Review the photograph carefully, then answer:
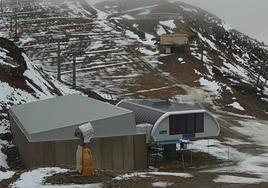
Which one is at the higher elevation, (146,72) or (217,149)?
(217,149)

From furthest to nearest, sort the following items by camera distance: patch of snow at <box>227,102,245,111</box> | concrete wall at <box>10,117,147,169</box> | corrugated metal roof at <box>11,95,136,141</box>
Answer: patch of snow at <box>227,102,245,111</box> → corrugated metal roof at <box>11,95,136,141</box> → concrete wall at <box>10,117,147,169</box>

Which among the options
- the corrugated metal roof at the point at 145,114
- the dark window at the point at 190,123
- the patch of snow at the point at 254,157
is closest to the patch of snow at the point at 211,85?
the patch of snow at the point at 254,157

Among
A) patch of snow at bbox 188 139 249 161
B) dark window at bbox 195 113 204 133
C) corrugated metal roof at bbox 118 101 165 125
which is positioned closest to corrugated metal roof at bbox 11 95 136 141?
corrugated metal roof at bbox 118 101 165 125

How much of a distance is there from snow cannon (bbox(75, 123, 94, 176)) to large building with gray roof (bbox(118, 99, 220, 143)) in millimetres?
16182

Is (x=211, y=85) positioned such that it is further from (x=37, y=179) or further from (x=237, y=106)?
(x=37, y=179)

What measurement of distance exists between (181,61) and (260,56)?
54.3 m

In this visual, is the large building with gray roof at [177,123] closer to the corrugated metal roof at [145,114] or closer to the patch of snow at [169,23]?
the corrugated metal roof at [145,114]

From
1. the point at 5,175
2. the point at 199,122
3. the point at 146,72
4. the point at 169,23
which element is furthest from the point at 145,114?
the point at 169,23

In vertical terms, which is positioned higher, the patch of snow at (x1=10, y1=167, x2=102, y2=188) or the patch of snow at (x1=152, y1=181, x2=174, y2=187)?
the patch of snow at (x1=10, y1=167, x2=102, y2=188)

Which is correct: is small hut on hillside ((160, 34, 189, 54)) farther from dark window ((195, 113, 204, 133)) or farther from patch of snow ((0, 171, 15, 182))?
patch of snow ((0, 171, 15, 182))

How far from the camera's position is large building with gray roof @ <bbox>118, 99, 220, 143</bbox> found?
31.4 metres

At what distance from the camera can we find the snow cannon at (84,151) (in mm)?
14320

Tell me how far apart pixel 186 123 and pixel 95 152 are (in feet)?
26.7

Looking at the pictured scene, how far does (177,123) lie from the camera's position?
32.0m
